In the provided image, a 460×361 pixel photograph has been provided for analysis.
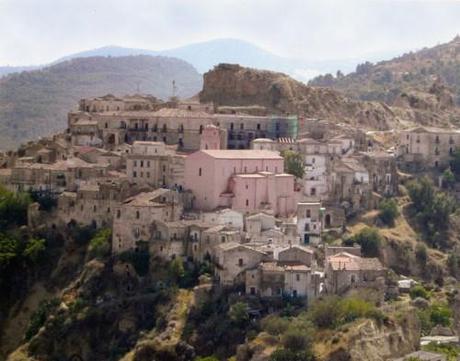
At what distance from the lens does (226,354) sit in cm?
4831

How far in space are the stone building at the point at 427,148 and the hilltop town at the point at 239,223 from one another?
0.09 m

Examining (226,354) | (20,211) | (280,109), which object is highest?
(280,109)

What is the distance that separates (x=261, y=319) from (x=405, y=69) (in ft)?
299

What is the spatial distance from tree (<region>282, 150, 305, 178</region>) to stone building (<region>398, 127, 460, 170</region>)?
10607mm

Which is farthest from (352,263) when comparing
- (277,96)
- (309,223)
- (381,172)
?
(277,96)

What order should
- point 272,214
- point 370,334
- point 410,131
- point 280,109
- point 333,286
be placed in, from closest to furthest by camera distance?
point 370,334, point 333,286, point 272,214, point 410,131, point 280,109

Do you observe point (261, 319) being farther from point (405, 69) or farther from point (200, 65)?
point (200, 65)

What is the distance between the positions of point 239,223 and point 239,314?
702cm

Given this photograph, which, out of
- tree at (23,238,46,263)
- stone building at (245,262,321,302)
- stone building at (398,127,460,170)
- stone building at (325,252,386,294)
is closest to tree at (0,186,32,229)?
tree at (23,238,46,263)

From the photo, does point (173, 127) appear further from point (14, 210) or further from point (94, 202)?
point (14, 210)

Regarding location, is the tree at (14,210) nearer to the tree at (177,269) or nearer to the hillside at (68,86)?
the tree at (177,269)

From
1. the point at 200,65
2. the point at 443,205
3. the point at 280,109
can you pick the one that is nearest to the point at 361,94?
the point at 280,109

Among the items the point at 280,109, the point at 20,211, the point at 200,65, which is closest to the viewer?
the point at 20,211

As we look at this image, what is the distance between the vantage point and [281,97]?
3009 inches
